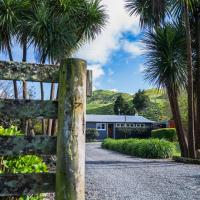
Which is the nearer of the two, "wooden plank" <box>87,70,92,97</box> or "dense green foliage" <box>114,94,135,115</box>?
"wooden plank" <box>87,70,92,97</box>

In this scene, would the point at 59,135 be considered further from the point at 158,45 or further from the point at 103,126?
the point at 103,126

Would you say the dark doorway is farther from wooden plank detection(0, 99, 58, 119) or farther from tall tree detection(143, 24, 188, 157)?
wooden plank detection(0, 99, 58, 119)

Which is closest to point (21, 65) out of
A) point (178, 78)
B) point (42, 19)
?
point (42, 19)

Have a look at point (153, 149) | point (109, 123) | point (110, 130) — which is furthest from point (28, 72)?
point (110, 130)

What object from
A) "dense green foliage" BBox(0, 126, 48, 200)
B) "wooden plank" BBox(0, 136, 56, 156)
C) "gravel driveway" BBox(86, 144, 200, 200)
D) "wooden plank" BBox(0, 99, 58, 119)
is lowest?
"gravel driveway" BBox(86, 144, 200, 200)

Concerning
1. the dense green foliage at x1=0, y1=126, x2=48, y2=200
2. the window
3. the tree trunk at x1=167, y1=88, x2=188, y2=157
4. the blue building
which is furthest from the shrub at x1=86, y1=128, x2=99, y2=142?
the dense green foliage at x1=0, y1=126, x2=48, y2=200

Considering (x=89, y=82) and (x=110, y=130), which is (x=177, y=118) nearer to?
(x=89, y=82)

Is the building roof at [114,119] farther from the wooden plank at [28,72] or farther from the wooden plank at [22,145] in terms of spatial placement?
the wooden plank at [22,145]

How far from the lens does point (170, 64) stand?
1609cm

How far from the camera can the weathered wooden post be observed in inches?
107

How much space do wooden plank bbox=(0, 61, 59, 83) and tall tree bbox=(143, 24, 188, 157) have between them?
1355 centimetres

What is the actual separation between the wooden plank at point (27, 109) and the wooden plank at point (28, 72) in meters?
0.19

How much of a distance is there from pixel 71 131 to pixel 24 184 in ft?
1.65

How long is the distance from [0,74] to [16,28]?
12.1 meters
